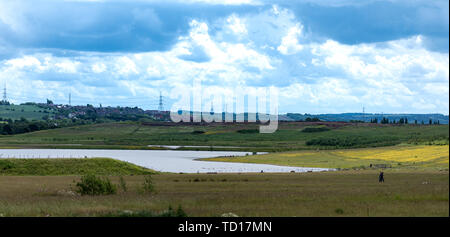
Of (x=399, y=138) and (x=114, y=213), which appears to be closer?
(x=114, y=213)

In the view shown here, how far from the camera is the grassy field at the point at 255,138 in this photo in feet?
470

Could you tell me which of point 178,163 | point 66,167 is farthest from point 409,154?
point 66,167

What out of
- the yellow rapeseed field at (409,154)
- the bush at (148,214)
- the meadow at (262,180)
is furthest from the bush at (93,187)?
the yellow rapeseed field at (409,154)

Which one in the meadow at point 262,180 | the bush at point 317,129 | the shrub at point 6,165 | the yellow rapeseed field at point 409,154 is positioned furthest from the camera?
the bush at point 317,129

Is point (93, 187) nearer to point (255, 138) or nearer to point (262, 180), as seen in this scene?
point (262, 180)

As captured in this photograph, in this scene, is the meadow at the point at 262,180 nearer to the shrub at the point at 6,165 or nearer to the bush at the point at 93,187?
the shrub at the point at 6,165

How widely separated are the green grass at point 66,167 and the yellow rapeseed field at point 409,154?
37878 millimetres

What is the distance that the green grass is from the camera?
232ft

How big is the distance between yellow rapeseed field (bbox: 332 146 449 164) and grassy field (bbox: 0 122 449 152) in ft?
58.3

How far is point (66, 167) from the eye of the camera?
2874 inches

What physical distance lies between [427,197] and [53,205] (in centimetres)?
1780
